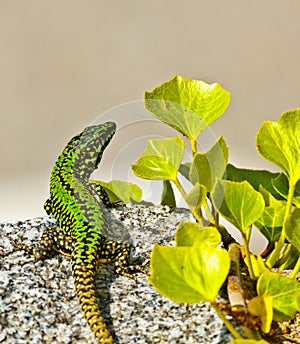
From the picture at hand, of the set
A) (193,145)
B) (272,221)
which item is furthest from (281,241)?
(193,145)

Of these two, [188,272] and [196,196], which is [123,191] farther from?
[188,272]

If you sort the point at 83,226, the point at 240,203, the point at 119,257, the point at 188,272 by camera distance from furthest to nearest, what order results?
the point at 83,226 < the point at 119,257 < the point at 240,203 < the point at 188,272

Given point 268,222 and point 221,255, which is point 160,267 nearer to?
point 221,255

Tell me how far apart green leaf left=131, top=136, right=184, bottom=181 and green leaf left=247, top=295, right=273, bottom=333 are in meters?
0.19

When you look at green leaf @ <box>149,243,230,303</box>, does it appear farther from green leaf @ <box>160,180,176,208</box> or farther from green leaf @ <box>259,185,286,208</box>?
green leaf @ <box>160,180,176,208</box>

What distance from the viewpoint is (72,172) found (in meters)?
1.01

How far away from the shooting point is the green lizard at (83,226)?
2.12 feet

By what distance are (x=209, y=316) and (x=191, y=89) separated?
23 cm

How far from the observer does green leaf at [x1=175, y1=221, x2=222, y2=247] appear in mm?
562

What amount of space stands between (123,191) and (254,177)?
6.2 inches

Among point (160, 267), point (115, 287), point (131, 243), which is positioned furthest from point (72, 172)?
point (160, 267)

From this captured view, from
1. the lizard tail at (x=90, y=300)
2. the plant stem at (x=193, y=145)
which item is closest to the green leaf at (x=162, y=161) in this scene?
the plant stem at (x=193, y=145)

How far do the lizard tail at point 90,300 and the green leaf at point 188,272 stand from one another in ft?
0.37

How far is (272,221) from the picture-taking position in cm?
67
